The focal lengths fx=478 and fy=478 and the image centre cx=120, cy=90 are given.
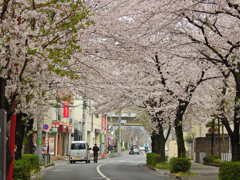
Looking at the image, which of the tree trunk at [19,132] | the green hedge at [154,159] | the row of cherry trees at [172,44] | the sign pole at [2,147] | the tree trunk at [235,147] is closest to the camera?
the sign pole at [2,147]

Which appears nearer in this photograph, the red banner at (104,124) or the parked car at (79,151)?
the parked car at (79,151)

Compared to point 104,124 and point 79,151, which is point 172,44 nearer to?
point 79,151

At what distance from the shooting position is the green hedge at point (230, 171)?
589 inches

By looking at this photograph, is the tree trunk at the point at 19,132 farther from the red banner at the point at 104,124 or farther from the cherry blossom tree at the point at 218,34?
the red banner at the point at 104,124

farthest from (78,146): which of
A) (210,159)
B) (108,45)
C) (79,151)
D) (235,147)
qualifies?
(108,45)

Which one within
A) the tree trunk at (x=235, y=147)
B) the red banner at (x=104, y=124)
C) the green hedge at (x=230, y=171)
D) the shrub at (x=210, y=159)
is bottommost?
the shrub at (x=210, y=159)

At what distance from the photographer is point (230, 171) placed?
1520cm

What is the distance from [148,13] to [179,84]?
10390 millimetres

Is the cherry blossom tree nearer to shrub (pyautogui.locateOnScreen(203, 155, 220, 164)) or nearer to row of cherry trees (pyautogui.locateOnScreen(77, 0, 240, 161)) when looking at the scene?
row of cherry trees (pyautogui.locateOnScreen(77, 0, 240, 161))

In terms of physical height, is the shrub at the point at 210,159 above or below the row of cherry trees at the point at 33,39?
below

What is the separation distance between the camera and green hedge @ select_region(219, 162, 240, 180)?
15.0m

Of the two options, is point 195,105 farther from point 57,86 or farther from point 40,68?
point 40,68

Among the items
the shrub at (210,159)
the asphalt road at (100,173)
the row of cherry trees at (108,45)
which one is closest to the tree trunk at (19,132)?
the row of cherry trees at (108,45)

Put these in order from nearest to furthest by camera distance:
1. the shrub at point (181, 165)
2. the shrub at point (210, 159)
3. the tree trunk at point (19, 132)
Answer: the tree trunk at point (19, 132), the shrub at point (181, 165), the shrub at point (210, 159)
